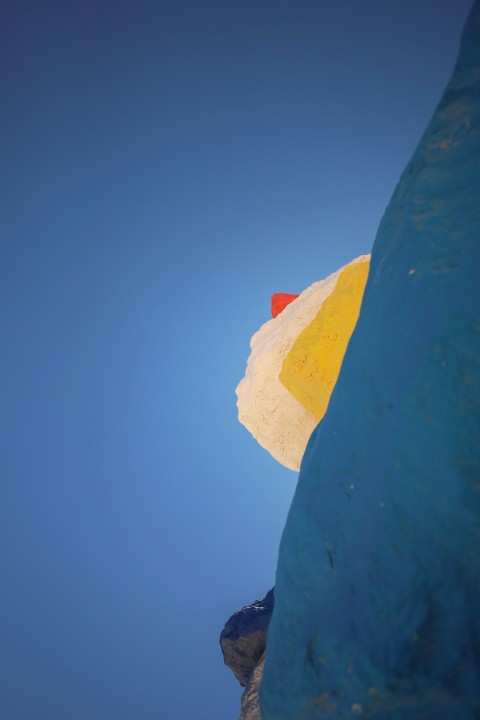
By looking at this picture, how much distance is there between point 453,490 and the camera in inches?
76.9

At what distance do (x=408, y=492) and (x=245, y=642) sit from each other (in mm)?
5159

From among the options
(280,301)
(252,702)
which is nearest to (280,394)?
(280,301)

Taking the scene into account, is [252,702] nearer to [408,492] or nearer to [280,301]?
[408,492]

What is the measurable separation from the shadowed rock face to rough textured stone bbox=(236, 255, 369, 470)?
7.51ft

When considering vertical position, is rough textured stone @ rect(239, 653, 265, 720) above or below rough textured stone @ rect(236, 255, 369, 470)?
below

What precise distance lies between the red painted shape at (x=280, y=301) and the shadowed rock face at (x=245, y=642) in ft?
16.9

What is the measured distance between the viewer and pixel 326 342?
5.31 meters

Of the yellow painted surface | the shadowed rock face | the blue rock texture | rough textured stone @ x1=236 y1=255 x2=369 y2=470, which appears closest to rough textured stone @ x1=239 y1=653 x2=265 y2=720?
the shadowed rock face

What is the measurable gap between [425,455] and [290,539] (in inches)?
48.7

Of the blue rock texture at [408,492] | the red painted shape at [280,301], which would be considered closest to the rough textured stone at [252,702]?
the blue rock texture at [408,492]

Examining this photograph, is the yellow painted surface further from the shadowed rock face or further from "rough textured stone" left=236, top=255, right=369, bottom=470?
the shadowed rock face

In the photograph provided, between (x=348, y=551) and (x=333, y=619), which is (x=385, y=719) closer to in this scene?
(x=333, y=619)

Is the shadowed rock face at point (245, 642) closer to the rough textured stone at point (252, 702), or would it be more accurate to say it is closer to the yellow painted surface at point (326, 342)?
the rough textured stone at point (252, 702)

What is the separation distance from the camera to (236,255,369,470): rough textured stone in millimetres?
6035
